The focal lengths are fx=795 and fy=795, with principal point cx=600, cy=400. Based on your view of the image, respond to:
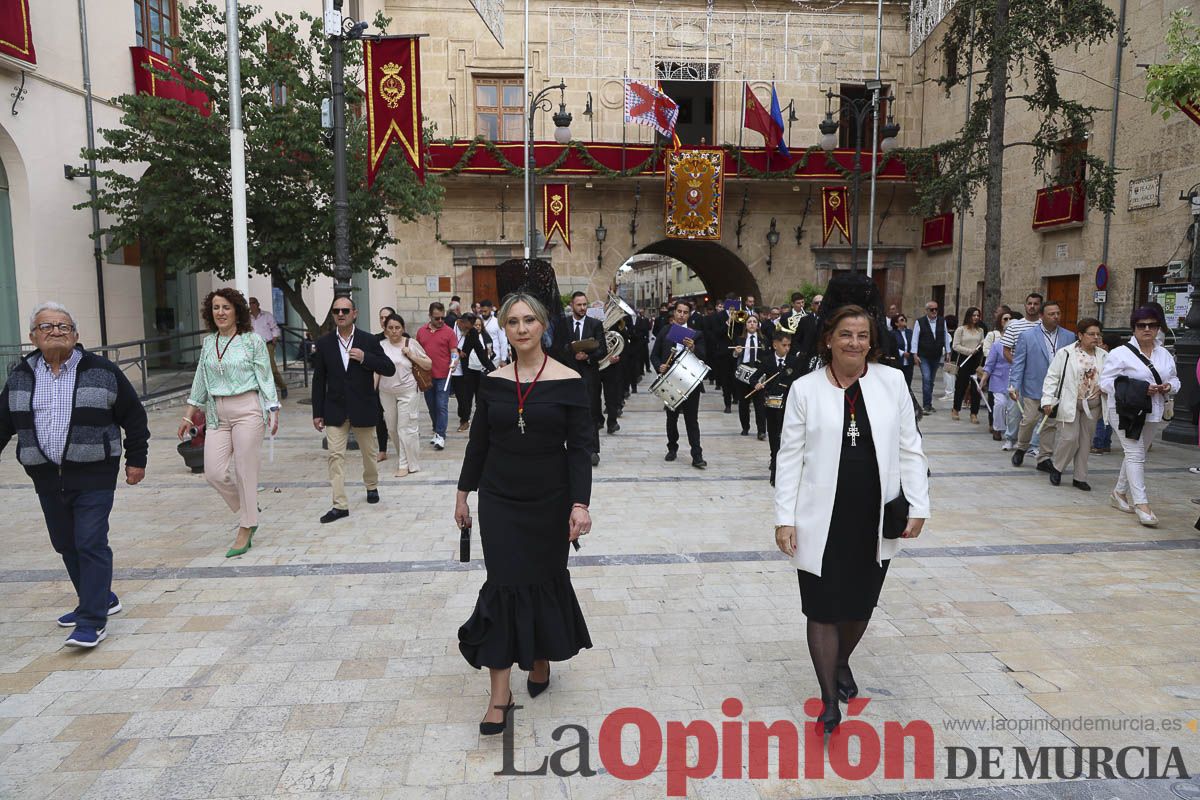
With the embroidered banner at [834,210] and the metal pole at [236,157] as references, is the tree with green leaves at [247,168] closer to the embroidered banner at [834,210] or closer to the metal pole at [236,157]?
the metal pole at [236,157]

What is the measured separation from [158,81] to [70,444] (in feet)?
41.6

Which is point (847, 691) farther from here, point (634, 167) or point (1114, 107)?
point (634, 167)

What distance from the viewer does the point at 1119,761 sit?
3.22 metres

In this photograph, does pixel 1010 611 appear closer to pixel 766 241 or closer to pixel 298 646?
pixel 298 646

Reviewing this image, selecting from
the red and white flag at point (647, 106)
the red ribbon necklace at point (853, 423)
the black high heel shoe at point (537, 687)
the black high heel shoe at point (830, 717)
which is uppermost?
the red and white flag at point (647, 106)

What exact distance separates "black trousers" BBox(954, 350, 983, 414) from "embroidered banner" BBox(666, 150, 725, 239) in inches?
438

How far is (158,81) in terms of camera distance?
14250mm

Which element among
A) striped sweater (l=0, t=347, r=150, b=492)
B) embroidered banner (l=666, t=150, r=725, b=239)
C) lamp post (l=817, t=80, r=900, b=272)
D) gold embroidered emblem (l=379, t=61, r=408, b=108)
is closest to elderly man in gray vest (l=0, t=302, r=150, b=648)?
striped sweater (l=0, t=347, r=150, b=492)

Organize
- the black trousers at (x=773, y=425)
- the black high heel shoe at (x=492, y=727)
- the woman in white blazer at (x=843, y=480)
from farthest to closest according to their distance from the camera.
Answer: the black trousers at (x=773, y=425) → the black high heel shoe at (x=492, y=727) → the woman in white blazer at (x=843, y=480)

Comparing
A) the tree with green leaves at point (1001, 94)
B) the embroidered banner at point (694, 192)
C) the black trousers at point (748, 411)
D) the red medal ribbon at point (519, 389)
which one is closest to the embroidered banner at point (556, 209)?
the embroidered banner at point (694, 192)

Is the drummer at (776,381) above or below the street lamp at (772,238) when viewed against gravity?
below

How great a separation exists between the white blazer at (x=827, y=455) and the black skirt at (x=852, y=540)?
3cm

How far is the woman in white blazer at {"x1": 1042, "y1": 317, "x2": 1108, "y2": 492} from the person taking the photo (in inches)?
302

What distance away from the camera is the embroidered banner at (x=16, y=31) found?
10594 millimetres
